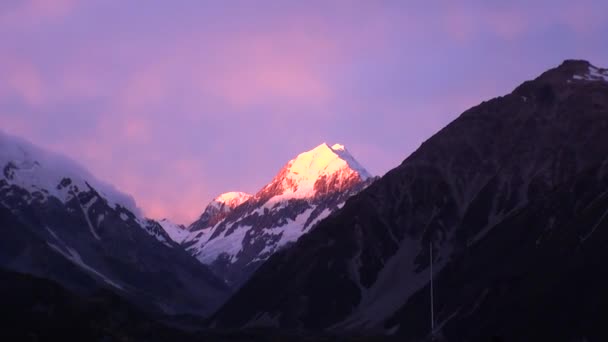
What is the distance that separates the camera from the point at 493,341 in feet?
289
